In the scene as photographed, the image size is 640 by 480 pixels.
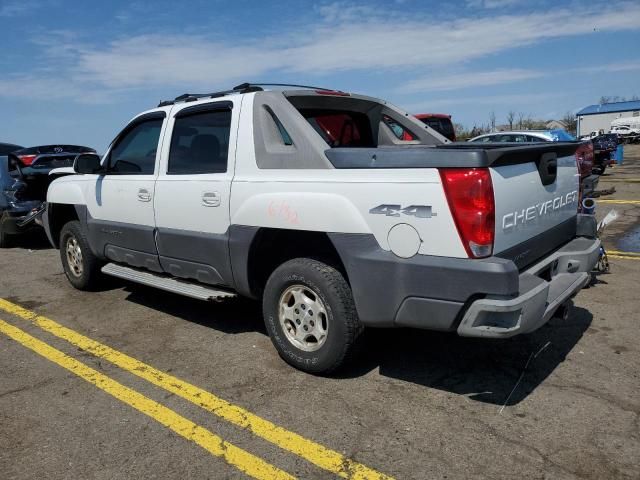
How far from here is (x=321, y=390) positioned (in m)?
3.51

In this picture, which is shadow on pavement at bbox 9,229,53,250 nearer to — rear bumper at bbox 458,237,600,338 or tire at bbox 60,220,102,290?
tire at bbox 60,220,102,290

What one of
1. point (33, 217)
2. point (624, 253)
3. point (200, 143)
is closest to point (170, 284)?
point (200, 143)

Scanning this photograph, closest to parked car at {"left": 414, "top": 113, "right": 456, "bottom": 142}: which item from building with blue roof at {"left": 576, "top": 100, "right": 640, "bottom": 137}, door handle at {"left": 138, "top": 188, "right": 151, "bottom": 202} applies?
door handle at {"left": 138, "top": 188, "right": 151, "bottom": 202}

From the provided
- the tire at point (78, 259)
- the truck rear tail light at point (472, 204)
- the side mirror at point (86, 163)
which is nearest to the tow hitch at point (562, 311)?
the truck rear tail light at point (472, 204)

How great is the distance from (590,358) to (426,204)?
1.93 m

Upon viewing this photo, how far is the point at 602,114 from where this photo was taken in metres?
65.8

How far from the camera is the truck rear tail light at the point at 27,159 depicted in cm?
863

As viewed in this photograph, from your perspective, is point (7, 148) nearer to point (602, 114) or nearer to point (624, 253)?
point (624, 253)

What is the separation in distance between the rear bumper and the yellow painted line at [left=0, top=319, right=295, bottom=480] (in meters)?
1.23

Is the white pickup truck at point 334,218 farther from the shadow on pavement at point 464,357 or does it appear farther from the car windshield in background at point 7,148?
the car windshield in background at point 7,148

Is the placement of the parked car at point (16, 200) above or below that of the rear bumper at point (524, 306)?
above

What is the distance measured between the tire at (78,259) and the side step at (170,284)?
449mm

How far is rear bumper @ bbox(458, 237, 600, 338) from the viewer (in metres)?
2.82

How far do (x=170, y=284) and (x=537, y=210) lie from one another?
2890 millimetres
